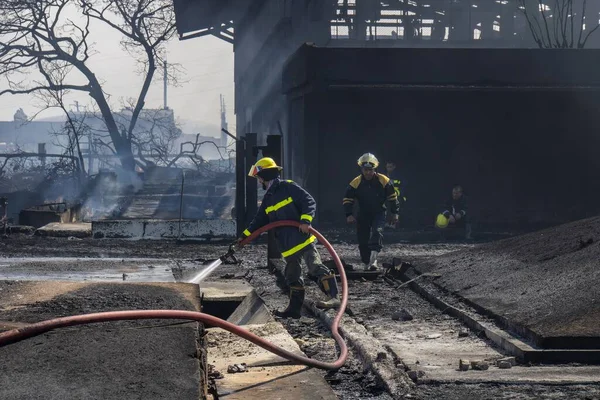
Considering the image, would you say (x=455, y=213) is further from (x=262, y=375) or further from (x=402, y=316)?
(x=262, y=375)

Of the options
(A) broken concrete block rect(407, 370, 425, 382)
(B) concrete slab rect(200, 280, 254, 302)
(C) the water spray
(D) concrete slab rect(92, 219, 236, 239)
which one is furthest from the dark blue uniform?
(A) broken concrete block rect(407, 370, 425, 382)

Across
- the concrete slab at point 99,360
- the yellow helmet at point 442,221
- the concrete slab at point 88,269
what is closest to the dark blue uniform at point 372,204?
the concrete slab at point 88,269

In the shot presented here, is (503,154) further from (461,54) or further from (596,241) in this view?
(596,241)

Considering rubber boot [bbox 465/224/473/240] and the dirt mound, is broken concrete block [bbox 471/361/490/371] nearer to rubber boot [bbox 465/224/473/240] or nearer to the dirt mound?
the dirt mound

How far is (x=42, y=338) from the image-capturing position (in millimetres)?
5000

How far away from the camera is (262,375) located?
585cm

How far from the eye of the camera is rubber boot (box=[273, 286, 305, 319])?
28.6 ft

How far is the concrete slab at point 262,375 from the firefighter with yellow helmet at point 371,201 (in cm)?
472

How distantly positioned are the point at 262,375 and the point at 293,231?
10.2 ft

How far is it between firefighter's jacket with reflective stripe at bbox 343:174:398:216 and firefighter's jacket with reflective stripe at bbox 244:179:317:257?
2.85m

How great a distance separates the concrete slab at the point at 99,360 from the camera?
4.40 metres

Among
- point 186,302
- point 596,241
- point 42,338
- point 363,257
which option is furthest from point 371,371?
point 363,257

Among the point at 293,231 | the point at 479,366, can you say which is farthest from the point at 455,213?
the point at 479,366

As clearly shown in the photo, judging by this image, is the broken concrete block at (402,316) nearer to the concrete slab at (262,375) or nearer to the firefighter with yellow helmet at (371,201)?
the concrete slab at (262,375)
